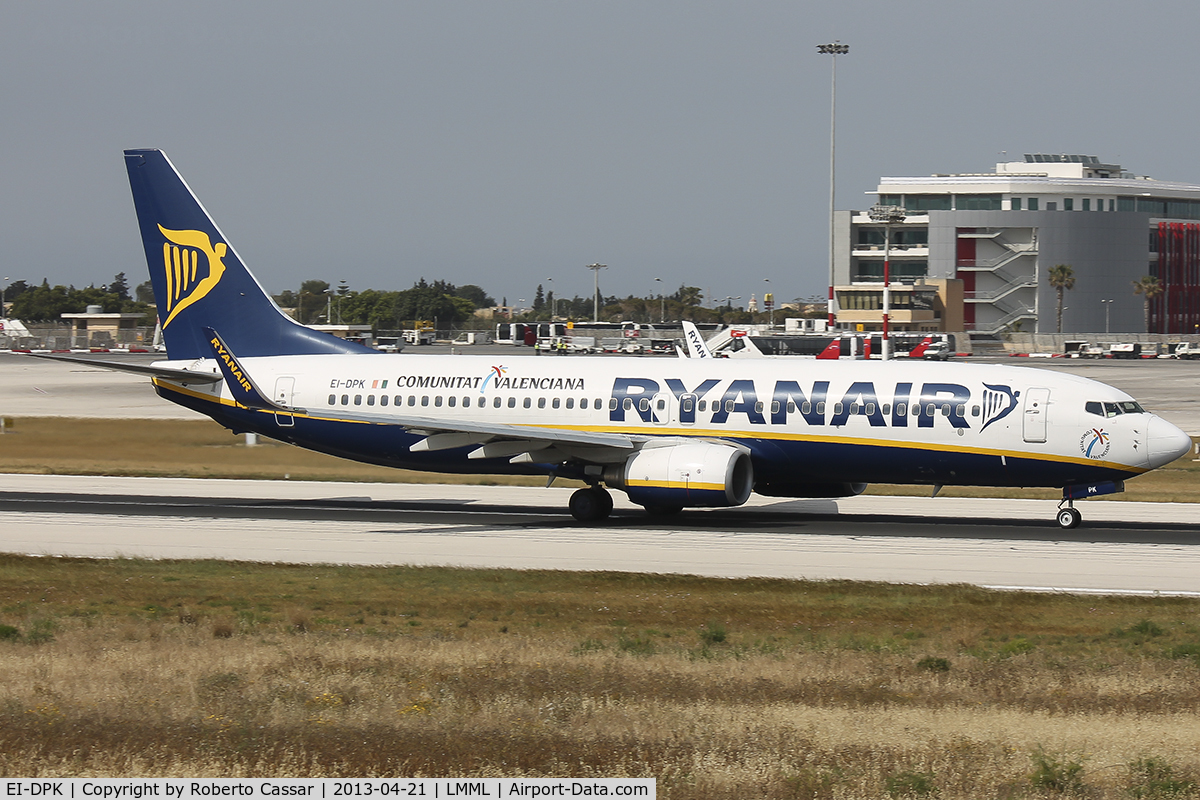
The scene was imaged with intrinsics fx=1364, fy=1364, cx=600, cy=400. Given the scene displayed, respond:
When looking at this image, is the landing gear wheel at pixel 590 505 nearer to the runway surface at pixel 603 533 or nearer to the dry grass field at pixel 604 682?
the runway surface at pixel 603 533

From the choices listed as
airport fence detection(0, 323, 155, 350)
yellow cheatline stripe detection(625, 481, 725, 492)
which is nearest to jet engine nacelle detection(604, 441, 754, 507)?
yellow cheatline stripe detection(625, 481, 725, 492)

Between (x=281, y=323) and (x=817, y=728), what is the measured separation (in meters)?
31.4

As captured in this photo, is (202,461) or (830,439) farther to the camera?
(202,461)

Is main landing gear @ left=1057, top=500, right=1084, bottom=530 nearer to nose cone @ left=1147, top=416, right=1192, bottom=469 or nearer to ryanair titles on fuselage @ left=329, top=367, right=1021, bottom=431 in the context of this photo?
nose cone @ left=1147, top=416, right=1192, bottom=469

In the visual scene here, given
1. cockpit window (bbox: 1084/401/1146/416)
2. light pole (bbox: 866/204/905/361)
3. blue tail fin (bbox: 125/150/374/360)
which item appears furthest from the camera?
light pole (bbox: 866/204/905/361)

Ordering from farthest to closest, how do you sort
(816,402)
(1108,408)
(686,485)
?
(816,402) < (686,485) < (1108,408)

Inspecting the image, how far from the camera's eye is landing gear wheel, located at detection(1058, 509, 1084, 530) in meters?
34.4

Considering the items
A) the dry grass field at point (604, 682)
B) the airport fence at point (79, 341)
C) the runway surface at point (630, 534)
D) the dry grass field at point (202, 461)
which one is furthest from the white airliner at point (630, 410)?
the airport fence at point (79, 341)

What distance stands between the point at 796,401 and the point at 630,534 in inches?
218

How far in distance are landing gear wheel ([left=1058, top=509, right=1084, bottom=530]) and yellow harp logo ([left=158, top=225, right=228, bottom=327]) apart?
25.6m

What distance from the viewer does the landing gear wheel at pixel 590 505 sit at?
36.6 m

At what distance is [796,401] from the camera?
3528cm

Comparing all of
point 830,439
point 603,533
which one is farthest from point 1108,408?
point 603,533

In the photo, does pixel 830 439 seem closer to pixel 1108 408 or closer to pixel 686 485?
pixel 686 485
